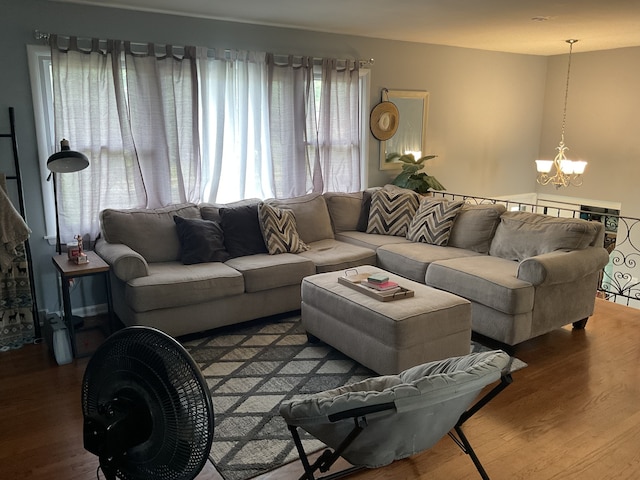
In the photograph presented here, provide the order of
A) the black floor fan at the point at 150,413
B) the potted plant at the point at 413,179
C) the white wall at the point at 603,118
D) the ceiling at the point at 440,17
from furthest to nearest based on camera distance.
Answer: the white wall at the point at 603,118 < the potted plant at the point at 413,179 < the ceiling at the point at 440,17 < the black floor fan at the point at 150,413

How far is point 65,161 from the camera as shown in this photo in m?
3.32

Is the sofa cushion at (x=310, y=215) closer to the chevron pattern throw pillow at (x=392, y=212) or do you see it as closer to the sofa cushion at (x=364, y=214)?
the sofa cushion at (x=364, y=214)

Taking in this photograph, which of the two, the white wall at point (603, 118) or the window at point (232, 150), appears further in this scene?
the white wall at point (603, 118)

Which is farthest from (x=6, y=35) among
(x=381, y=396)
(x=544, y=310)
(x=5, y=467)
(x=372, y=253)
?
(x=544, y=310)

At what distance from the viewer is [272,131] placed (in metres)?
4.73

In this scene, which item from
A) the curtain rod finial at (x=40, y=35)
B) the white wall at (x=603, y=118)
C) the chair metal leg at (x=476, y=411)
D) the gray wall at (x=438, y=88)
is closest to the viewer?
the chair metal leg at (x=476, y=411)

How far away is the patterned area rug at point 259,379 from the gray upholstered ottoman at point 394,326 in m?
0.20

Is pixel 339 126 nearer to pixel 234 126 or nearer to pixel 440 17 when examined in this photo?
pixel 234 126

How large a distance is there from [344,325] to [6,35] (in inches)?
120

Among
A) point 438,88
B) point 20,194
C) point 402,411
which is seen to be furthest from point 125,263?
point 438,88

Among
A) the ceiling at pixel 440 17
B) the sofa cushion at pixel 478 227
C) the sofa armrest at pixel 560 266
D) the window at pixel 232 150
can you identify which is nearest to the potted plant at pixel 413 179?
the window at pixel 232 150

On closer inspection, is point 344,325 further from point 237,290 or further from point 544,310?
point 544,310

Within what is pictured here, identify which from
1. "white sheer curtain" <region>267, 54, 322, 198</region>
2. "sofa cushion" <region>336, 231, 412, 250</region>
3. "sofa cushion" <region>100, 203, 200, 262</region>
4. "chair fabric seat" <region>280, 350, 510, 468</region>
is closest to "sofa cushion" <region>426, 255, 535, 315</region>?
"sofa cushion" <region>336, 231, 412, 250</region>

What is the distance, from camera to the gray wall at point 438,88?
3.70m
